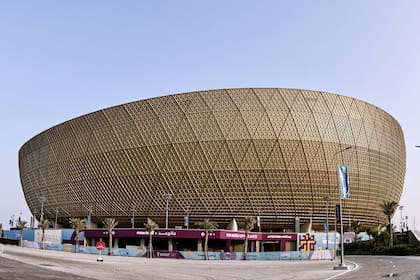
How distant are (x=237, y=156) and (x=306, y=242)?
64.1 ft

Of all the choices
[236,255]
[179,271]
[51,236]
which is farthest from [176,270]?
[51,236]

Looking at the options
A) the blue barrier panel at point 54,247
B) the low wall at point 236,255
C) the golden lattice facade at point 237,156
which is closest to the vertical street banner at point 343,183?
the low wall at point 236,255

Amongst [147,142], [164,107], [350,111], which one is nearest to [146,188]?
[147,142]

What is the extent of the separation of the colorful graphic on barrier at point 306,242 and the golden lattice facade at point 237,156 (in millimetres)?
9836

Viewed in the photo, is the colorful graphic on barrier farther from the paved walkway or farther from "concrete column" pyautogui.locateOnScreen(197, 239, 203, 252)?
the paved walkway

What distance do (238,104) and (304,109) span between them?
12642 millimetres

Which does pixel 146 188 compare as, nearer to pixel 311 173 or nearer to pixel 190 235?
A: pixel 190 235

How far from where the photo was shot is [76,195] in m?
106

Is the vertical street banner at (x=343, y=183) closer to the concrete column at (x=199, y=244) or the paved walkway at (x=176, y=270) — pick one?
the paved walkway at (x=176, y=270)

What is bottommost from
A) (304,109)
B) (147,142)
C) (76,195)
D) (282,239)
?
(282,239)

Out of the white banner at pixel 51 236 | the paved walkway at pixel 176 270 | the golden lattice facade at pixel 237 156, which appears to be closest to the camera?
the paved walkway at pixel 176 270

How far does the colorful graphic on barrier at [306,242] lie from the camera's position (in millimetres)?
79250

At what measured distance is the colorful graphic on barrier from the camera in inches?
3120

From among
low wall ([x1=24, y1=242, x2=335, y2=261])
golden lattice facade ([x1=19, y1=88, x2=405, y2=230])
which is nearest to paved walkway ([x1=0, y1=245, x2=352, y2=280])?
low wall ([x1=24, y1=242, x2=335, y2=261])
